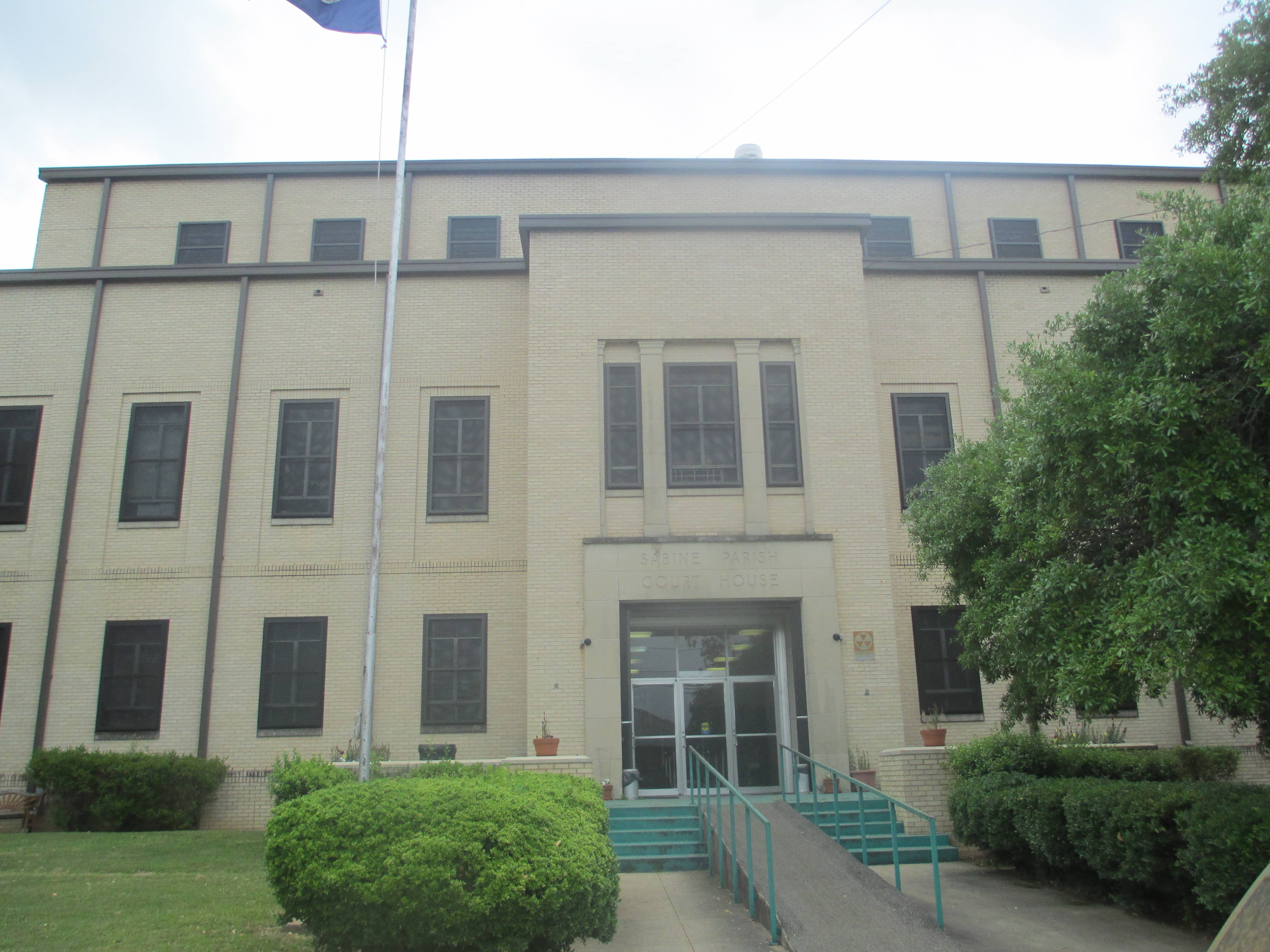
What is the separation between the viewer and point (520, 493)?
61.9 ft

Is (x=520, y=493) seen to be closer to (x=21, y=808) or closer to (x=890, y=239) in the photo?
(x=21, y=808)

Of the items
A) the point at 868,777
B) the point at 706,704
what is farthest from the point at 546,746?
the point at 868,777

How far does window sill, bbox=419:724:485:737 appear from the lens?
1767cm

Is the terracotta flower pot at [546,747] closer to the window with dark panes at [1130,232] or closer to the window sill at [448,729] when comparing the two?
the window sill at [448,729]

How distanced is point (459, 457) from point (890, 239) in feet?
36.1

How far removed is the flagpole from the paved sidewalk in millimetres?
3672

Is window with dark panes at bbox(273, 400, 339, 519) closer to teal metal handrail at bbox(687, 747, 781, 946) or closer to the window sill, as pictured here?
the window sill

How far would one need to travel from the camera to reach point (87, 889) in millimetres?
10523

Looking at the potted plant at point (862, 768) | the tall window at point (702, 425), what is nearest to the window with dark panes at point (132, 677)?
the tall window at point (702, 425)

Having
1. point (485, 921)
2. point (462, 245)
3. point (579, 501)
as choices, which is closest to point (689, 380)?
Answer: point (579, 501)

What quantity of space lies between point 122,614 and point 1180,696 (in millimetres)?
19700

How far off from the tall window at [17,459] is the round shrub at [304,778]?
9.18 meters

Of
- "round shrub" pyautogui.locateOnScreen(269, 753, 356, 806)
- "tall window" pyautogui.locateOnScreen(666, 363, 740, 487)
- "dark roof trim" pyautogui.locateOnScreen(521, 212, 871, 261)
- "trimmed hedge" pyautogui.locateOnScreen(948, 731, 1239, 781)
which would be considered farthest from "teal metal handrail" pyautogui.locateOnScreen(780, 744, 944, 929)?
"dark roof trim" pyautogui.locateOnScreen(521, 212, 871, 261)

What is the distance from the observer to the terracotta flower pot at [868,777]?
15.4m
